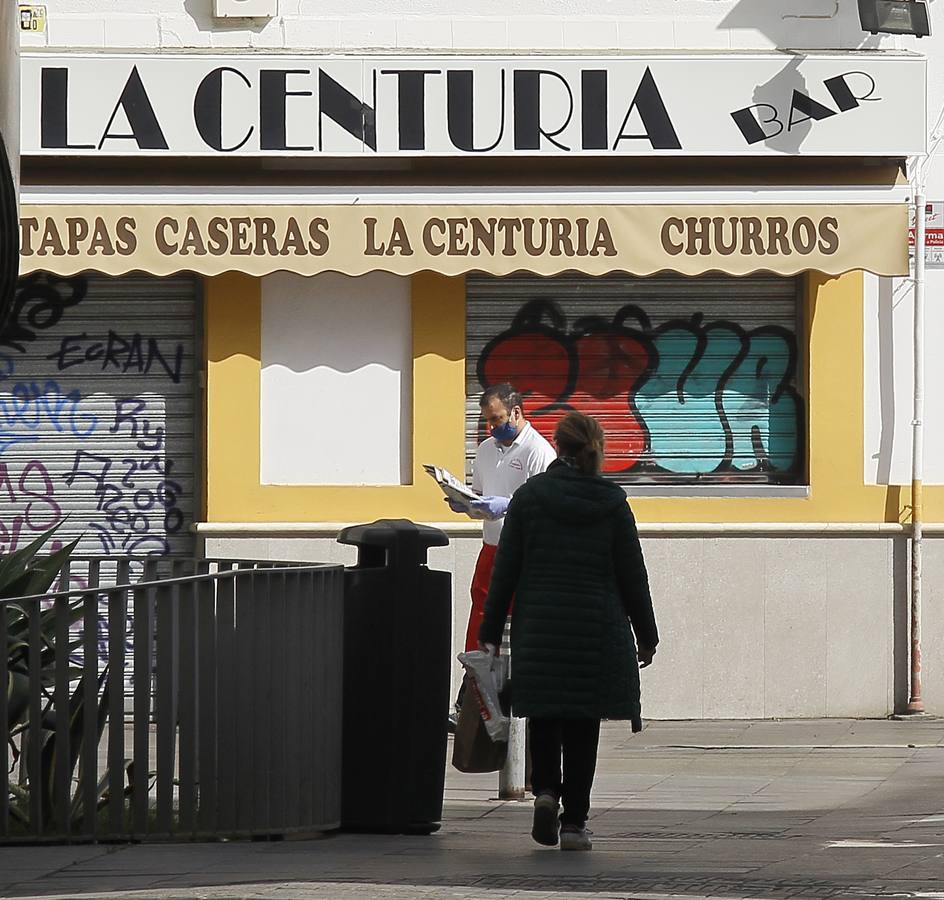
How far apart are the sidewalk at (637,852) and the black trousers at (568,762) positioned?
0.68 feet

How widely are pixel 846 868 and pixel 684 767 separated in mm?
3464

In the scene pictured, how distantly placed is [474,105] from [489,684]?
15.5 ft

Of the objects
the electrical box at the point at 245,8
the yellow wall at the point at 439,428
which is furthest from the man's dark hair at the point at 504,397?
the electrical box at the point at 245,8

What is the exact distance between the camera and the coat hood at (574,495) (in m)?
7.26

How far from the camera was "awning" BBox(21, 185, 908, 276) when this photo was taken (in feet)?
37.2

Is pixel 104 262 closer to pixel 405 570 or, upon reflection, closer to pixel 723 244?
pixel 723 244

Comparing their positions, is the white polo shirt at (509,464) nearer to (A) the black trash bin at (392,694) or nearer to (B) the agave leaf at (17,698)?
(A) the black trash bin at (392,694)

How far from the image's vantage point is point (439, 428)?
11.9 meters

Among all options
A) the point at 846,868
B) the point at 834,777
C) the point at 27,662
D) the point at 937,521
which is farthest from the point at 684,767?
the point at 27,662

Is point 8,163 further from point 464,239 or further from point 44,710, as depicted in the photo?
point 464,239

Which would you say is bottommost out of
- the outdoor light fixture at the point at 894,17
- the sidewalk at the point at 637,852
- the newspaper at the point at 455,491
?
the sidewalk at the point at 637,852

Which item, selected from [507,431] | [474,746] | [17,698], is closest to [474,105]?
[507,431]

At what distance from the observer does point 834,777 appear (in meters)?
9.62

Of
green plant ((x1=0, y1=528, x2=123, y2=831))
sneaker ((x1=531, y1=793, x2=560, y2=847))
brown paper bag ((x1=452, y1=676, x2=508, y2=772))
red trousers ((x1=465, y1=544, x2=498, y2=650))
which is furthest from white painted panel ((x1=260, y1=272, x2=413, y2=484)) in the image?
sneaker ((x1=531, y1=793, x2=560, y2=847))
